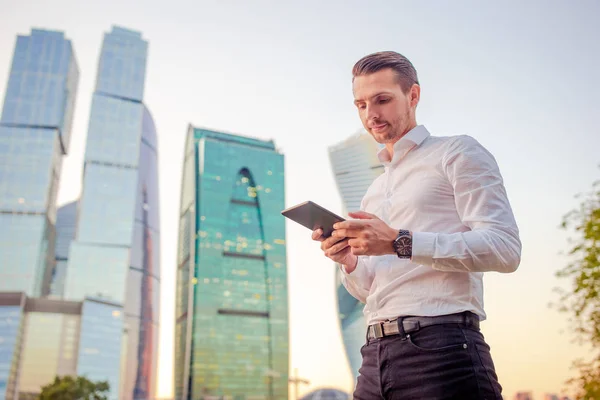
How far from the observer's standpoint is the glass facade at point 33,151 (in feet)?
279

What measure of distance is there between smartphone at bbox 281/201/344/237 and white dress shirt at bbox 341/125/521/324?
228 millimetres

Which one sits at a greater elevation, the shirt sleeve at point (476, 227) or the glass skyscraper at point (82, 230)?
the glass skyscraper at point (82, 230)

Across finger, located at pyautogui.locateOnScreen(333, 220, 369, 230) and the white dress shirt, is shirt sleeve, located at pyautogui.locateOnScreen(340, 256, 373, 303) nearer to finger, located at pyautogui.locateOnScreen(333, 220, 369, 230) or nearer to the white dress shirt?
the white dress shirt

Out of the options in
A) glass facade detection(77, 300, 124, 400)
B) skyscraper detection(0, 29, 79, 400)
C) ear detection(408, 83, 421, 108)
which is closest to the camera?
ear detection(408, 83, 421, 108)

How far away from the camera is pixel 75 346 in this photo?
265 feet

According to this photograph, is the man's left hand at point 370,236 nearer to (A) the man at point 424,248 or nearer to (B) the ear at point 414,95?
(A) the man at point 424,248

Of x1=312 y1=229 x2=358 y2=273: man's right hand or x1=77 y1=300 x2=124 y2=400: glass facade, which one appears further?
x1=77 y1=300 x2=124 y2=400: glass facade

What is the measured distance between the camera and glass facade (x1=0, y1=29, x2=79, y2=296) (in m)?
85.1

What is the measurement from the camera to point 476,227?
156 cm

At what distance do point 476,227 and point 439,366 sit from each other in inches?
16.5

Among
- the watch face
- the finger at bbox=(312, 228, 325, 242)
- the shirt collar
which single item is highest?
the shirt collar

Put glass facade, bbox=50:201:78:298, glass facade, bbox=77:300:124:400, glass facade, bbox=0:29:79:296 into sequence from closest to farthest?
glass facade, bbox=77:300:124:400 → glass facade, bbox=0:29:79:296 → glass facade, bbox=50:201:78:298

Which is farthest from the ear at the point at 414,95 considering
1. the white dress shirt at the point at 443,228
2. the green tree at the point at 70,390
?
the green tree at the point at 70,390

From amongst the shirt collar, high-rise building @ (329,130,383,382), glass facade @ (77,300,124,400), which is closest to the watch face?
the shirt collar
